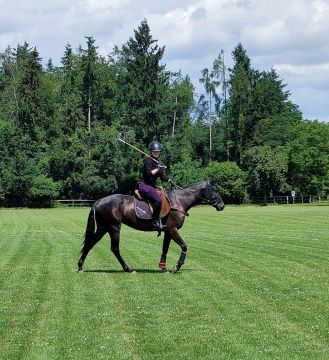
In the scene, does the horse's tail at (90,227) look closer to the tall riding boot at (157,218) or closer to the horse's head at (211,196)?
the tall riding boot at (157,218)

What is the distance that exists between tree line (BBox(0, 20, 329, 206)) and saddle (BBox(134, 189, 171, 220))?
2584 inches

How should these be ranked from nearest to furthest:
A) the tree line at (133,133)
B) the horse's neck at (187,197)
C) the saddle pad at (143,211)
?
the saddle pad at (143,211) < the horse's neck at (187,197) < the tree line at (133,133)

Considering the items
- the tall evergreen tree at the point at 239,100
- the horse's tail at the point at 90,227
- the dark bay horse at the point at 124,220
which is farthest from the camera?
the tall evergreen tree at the point at 239,100

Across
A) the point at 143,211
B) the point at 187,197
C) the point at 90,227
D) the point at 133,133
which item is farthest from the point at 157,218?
the point at 133,133

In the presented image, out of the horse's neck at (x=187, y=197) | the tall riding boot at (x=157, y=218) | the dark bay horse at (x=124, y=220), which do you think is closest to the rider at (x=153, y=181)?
the tall riding boot at (x=157, y=218)

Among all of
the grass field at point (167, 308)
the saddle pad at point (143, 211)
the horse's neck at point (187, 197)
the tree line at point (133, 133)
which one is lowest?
the grass field at point (167, 308)

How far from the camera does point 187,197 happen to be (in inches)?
705

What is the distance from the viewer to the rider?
16.8 meters

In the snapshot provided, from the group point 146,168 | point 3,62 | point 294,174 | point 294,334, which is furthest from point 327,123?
point 294,334

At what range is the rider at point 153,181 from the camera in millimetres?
16766

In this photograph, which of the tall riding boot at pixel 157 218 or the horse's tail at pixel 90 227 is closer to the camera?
the tall riding boot at pixel 157 218

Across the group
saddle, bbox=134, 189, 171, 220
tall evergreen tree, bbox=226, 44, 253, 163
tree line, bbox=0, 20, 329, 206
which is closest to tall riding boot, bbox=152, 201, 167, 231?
saddle, bbox=134, 189, 171, 220

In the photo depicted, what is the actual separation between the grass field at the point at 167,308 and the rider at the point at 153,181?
146 cm

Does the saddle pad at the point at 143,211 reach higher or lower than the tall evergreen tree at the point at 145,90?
lower
